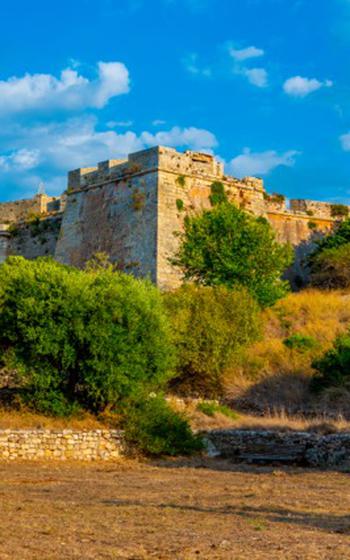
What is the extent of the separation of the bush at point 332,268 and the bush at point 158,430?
18.8m

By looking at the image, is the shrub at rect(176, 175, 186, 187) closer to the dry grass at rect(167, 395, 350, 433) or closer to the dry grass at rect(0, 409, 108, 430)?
the dry grass at rect(167, 395, 350, 433)

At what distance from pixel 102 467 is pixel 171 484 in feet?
11.5

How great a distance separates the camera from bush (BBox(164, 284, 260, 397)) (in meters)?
26.0

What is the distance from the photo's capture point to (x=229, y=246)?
32.4 meters

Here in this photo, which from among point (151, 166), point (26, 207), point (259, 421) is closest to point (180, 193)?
point (151, 166)

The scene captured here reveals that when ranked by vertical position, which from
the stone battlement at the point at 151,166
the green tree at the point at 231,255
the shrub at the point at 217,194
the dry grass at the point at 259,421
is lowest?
the dry grass at the point at 259,421

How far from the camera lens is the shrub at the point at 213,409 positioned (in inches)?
895

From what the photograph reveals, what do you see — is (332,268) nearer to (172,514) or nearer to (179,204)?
(179,204)

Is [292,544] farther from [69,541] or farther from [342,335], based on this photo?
[342,335]

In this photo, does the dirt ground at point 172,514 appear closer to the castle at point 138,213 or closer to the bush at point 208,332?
the bush at point 208,332

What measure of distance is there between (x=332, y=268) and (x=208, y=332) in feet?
40.7

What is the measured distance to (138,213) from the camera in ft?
111

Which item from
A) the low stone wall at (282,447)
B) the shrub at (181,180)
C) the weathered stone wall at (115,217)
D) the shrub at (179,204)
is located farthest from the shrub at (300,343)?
the low stone wall at (282,447)

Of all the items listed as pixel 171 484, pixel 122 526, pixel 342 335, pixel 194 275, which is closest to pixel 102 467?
pixel 171 484
